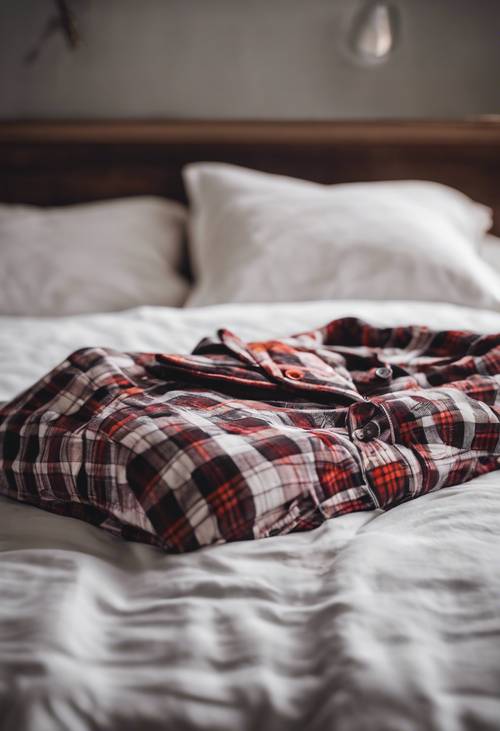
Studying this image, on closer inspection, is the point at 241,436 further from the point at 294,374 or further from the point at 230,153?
the point at 230,153

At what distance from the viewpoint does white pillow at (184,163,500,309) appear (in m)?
1.20

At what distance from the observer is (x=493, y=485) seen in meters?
0.56

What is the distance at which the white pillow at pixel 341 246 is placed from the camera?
3.93 ft

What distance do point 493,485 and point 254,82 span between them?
1426mm

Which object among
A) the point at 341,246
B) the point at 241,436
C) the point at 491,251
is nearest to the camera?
the point at 241,436

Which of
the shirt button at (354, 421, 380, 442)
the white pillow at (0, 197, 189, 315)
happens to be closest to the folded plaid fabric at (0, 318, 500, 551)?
the shirt button at (354, 421, 380, 442)

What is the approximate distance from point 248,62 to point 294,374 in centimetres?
130

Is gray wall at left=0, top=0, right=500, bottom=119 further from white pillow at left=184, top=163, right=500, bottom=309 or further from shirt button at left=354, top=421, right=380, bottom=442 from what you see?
shirt button at left=354, top=421, right=380, bottom=442

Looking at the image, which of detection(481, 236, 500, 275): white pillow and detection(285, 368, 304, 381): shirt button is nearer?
detection(285, 368, 304, 381): shirt button

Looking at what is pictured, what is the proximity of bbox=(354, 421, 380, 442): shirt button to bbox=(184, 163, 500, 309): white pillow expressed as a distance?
2.20 feet

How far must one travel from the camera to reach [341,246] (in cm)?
124

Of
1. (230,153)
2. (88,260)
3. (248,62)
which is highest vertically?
(248,62)

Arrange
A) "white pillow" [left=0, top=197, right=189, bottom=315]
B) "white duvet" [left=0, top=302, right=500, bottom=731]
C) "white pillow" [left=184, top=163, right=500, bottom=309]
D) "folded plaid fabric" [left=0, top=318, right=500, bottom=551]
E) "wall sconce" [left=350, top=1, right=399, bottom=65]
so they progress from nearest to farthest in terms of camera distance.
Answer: "white duvet" [left=0, top=302, right=500, bottom=731] → "folded plaid fabric" [left=0, top=318, right=500, bottom=551] → "white pillow" [left=184, top=163, right=500, bottom=309] → "white pillow" [left=0, top=197, right=189, bottom=315] → "wall sconce" [left=350, top=1, right=399, bottom=65]

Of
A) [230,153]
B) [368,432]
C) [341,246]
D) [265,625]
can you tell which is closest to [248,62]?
[230,153]
